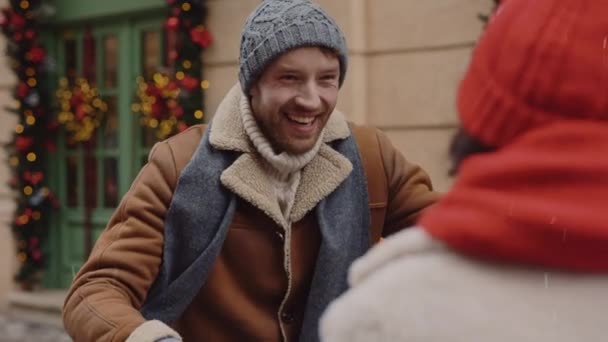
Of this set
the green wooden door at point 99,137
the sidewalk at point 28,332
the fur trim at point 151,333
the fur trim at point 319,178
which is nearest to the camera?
the fur trim at point 151,333

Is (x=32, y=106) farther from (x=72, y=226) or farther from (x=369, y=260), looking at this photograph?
(x=369, y=260)

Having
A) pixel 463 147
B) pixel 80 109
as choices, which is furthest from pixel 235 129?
pixel 80 109

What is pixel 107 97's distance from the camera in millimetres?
7746

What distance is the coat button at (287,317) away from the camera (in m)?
2.44

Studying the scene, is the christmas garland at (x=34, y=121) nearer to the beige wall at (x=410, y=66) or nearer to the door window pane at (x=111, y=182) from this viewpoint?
the door window pane at (x=111, y=182)

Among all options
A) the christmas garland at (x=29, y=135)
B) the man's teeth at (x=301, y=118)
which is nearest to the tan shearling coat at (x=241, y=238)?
the man's teeth at (x=301, y=118)

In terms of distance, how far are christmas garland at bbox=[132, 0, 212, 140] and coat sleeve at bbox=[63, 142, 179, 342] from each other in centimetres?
424

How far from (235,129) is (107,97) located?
550 centimetres

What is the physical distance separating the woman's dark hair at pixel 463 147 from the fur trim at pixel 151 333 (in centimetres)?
96

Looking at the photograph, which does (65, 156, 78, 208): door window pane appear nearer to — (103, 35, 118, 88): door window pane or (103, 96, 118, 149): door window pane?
(103, 96, 118, 149): door window pane

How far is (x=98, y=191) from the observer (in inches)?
312

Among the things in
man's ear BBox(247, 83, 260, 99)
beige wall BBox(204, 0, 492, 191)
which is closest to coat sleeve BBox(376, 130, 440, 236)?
man's ear BBox(247, 83, 260, 99)

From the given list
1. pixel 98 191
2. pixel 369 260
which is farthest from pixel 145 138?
pixel 369 260

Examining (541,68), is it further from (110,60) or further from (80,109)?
(80,109)
